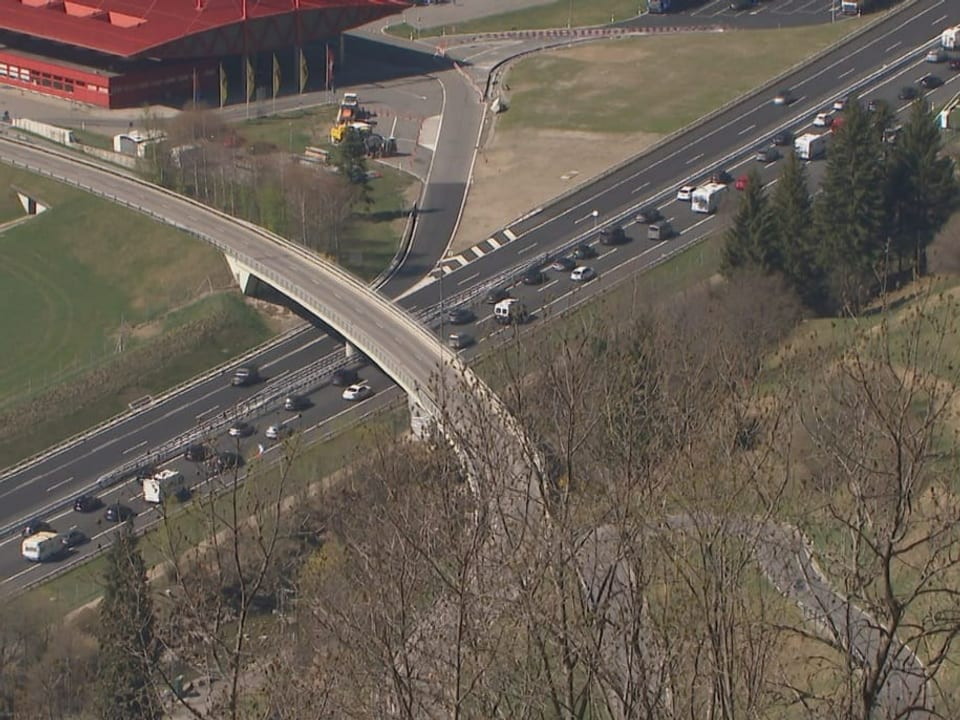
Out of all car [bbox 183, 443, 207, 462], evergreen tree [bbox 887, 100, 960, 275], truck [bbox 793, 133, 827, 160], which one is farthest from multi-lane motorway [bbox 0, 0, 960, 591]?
evergreen tree [bbox 887, 100, 960, 275]

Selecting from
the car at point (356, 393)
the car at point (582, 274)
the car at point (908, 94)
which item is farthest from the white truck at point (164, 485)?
the car at point (908, 94)

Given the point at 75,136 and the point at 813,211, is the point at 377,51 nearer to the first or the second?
the point at 75,136

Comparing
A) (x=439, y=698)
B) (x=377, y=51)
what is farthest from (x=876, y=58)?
(x=439, y=698)

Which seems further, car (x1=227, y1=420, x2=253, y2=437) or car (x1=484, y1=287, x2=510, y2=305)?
car (x1=484, y1=287, x2=510, y2=305)

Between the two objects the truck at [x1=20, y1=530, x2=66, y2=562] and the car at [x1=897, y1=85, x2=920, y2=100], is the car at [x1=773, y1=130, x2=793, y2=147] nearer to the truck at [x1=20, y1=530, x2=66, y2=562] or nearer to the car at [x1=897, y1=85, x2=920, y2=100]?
the car at [x1=897, y1=85, x2=920, y2=100]

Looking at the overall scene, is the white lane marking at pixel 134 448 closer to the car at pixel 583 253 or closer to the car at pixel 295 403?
the car at pixel 295 403

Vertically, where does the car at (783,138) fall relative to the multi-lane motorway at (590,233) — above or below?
above
